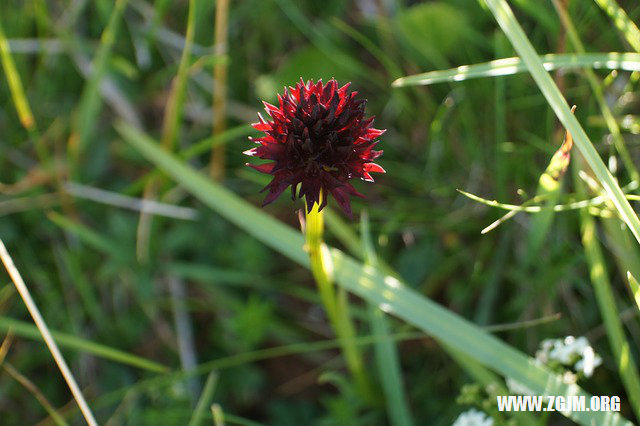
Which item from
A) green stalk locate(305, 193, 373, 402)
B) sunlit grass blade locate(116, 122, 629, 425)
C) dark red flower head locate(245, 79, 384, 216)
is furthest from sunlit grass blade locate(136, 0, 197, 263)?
dark red flower head locate(245, 79, 384, 216)

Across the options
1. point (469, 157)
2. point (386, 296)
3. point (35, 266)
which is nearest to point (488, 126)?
point (469, 157)

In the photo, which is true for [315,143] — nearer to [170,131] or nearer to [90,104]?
[170,131]

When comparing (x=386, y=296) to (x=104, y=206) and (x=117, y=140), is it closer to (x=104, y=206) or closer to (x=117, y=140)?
(x=104, y=206)

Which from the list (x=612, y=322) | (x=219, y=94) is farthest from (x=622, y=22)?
(x=219, y=94)

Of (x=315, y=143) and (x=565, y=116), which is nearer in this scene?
(x=315, y=143)

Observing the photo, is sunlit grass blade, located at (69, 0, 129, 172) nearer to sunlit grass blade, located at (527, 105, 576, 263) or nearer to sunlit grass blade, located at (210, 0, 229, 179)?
sunlit grass blade, located at (210, 0, 229, 179)

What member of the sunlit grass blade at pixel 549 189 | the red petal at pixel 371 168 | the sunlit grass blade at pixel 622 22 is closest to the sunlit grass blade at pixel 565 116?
the sunlit grass blade at pixel 549 189

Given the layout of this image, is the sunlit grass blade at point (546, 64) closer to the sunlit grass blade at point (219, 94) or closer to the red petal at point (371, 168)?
the red petal at point (371, 168)
